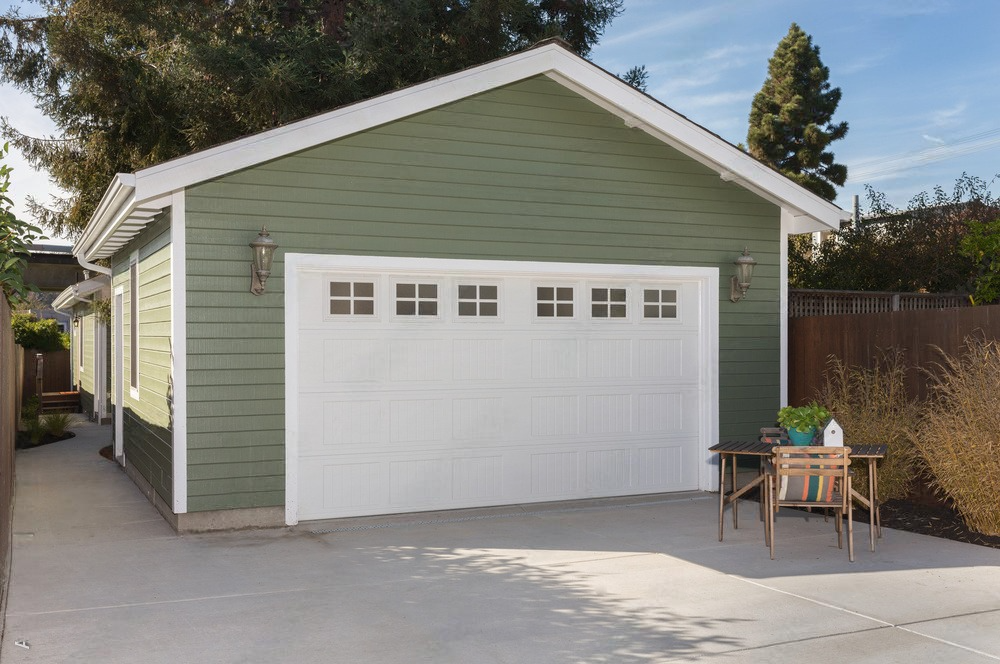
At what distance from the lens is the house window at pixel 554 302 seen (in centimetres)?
830

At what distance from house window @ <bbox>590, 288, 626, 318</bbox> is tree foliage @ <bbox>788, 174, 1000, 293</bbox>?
742 cm

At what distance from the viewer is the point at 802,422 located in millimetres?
6391

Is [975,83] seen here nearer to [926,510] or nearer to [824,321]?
[824,321]

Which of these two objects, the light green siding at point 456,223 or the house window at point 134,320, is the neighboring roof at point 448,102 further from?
the house window at point 134,320

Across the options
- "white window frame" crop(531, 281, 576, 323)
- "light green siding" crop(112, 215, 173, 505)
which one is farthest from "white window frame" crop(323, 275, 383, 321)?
"white window frame" crop(531, 281, 576, 323)

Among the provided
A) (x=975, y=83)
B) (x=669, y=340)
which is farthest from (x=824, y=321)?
(x=975, y=83)

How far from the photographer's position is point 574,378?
841 centimetres

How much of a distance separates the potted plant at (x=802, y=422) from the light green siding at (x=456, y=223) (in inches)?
97.4

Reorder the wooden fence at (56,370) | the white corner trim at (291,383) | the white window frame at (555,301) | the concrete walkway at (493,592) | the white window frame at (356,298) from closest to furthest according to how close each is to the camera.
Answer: the concrete walkway at (493,592)
the white corner trim at (291,383)
the white window frame at (356,298)
the white window frame at (555,301)
the wooden fence at (56,370)

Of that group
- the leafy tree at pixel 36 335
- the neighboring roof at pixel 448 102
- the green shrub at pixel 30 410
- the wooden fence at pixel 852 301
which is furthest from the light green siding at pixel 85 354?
the wooden fence at pixel 852 301

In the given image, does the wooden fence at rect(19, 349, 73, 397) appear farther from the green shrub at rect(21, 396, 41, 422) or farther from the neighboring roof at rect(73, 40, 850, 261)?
the neighboring roof at rect(73, 40, 850, 261)

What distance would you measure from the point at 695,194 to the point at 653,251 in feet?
2.44

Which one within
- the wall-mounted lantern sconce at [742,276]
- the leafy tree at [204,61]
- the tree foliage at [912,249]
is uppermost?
the leafy tree at [204,61]

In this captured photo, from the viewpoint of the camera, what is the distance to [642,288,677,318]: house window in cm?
873
